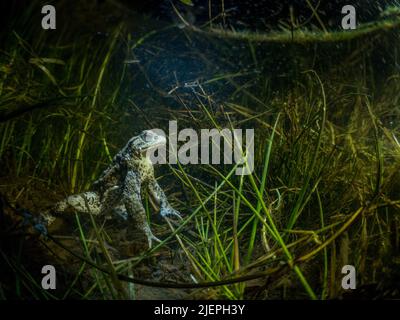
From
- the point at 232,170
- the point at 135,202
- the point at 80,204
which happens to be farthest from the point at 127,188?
the point at 232,170

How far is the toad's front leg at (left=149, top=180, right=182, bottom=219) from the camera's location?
166 cm

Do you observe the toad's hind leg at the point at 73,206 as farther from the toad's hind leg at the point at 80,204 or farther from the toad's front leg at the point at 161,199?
the toad's front leg at the point at 161,199

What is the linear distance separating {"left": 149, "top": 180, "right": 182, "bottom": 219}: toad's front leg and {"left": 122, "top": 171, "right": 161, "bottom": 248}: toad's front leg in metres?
0.08

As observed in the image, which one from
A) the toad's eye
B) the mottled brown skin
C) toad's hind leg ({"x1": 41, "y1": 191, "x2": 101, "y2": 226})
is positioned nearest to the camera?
toad's hind leg ({"x1": 41, "y1": 191, "x2": 101, "y2": 226})

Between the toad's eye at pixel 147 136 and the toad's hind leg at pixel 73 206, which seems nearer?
the toad's hind leg at pixel 73 206

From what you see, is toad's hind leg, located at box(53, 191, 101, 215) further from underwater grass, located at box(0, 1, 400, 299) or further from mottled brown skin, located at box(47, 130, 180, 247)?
underwater grass, located at box(0, 1, 400, 299)

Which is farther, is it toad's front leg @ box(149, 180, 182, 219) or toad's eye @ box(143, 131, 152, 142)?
toad's eye @ box(143, 131, 152, 142)

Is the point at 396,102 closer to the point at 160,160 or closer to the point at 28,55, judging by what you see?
the point at 160,160

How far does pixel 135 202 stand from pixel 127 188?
0.50 ft

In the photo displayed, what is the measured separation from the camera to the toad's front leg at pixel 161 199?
1.66m

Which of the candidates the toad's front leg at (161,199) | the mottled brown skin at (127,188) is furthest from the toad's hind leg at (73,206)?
the toad's front leg at (161,199)

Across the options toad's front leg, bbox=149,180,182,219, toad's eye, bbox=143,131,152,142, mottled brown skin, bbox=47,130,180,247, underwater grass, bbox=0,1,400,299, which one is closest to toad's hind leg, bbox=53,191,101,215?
mottled brown skin, bbox=47,130,180,247

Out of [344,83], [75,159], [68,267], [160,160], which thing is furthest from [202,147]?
[344,83]

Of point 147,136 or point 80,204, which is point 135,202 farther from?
point 147,136
